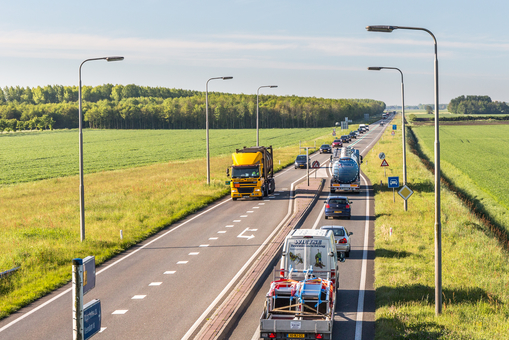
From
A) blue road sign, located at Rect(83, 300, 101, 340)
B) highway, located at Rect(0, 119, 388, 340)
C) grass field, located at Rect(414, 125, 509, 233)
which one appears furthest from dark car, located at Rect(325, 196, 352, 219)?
blue road sign, located at Rect(83, 300, 101, 340)

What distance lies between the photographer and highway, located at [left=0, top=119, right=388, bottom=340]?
14.0 meters

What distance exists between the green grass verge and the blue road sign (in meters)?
7.59

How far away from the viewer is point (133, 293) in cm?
1722

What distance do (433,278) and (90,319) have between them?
44.2ft

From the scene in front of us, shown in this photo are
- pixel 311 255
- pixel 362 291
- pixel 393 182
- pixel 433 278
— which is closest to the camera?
pixel 311 255

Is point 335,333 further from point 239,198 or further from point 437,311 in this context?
point 239,198

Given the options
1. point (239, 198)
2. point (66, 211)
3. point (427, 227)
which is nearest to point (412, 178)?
point (239, 198)

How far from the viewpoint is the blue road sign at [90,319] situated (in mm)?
7319

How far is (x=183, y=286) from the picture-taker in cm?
1783

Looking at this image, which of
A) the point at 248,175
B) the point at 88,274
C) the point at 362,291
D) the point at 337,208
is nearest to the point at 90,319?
the point at 88,274

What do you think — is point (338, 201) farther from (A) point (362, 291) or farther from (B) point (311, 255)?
(B) point (311, 255)

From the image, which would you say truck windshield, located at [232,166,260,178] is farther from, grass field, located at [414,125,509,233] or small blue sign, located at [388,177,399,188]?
grass field, located at [414,125,509,233]

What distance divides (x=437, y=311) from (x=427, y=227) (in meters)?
13.4

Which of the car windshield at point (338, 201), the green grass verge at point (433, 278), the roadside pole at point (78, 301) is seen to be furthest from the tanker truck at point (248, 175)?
the roadside pole at point (78, 301)
